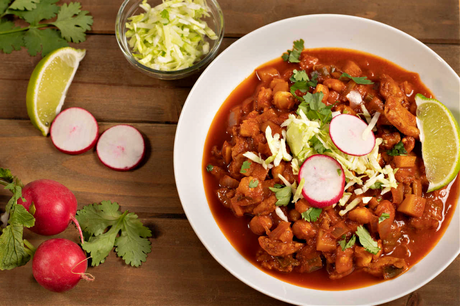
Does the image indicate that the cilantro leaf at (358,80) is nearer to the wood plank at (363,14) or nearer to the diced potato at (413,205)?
the wood plank at (363,14)

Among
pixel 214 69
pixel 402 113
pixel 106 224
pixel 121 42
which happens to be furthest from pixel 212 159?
pixel 402 113

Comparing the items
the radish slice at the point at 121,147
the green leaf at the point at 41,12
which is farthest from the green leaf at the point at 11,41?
the radish slice at the point at 121,147

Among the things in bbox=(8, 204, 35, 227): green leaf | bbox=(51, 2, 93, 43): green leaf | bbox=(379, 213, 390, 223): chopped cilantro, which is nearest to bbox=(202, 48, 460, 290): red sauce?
bbox=(379, 213, 390, 223): chopped cilantro

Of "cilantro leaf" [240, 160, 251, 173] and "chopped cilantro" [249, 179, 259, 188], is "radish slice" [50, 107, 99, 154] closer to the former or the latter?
"cilantro leaf" [240, 160, 251, 173]

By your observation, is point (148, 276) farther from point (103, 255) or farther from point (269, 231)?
point (269, 231)

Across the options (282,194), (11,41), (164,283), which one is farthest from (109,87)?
(282,194)

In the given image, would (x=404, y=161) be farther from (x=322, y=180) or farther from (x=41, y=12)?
(x=41, y=12)

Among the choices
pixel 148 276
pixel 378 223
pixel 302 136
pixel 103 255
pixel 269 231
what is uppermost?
pixel 302 136
